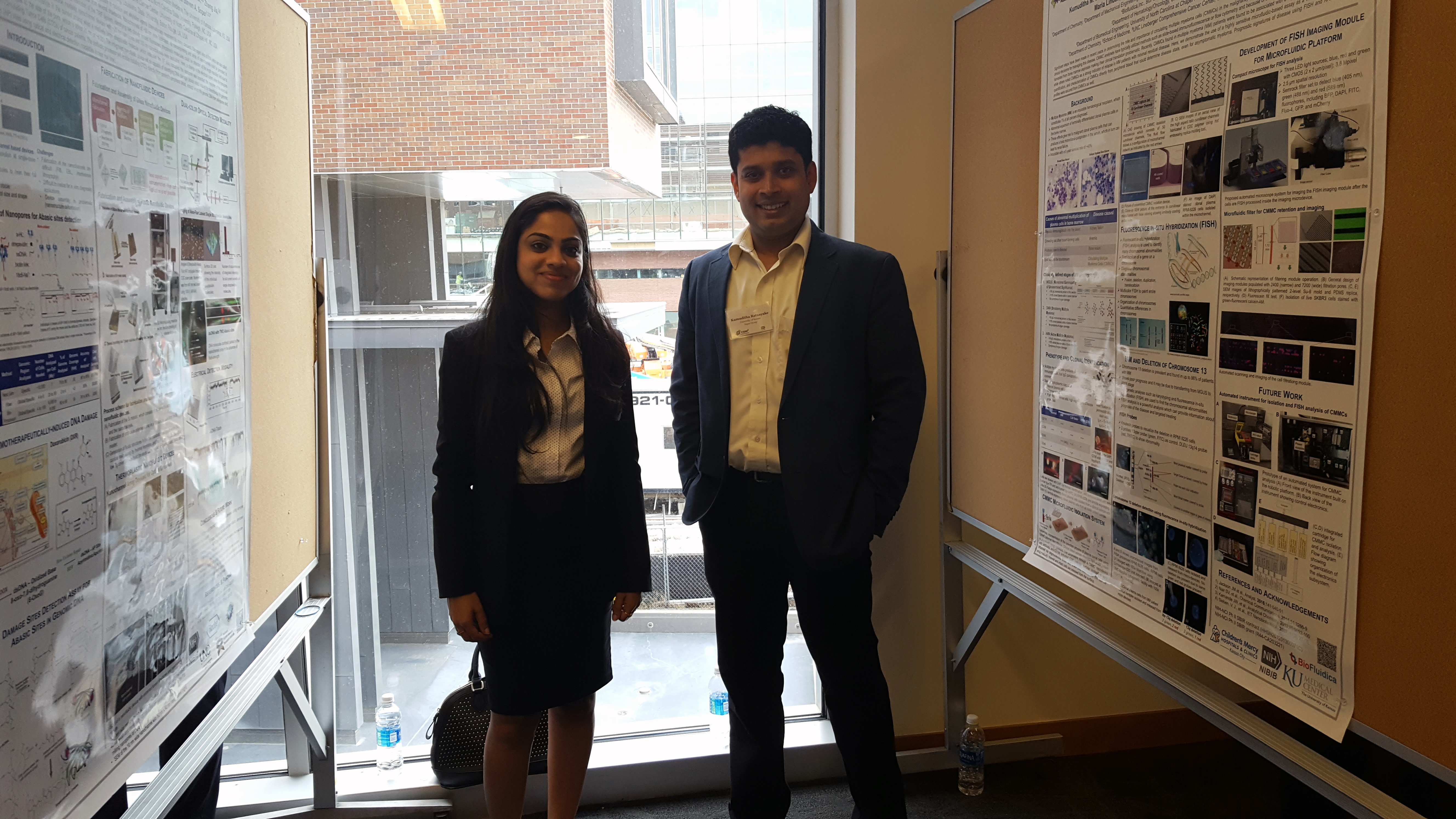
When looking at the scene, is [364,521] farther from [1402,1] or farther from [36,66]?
[1402,1]

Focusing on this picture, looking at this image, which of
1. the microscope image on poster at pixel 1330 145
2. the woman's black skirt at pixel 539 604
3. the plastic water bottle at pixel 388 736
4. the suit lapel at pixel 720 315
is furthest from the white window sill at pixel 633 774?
the microscope image on poster at pixel 1330 145

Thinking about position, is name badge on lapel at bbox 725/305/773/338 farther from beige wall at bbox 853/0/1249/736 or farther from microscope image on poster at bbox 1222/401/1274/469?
microscope image on poster at bbox 1222/401/1274/469

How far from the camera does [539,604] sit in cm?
179

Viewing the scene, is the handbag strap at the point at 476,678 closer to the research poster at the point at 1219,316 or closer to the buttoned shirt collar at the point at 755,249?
the buttoned shirt collar at the point at 755,249

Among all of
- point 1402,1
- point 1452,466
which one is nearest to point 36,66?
point 1402,1

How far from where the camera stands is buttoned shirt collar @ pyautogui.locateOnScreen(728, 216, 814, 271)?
194 cm

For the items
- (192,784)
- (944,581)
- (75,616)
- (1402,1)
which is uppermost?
(1402,1)

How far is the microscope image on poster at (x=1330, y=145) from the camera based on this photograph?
3.43 feet

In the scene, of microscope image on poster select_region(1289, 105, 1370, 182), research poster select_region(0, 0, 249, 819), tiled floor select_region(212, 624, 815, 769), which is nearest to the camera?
research poster select_region(0, 0, 249, 819)

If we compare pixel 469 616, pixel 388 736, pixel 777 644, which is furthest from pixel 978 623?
pixel 388 736

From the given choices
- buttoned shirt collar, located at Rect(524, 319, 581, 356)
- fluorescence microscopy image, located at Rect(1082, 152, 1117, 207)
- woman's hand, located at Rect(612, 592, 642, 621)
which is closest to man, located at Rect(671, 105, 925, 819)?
woman's hand, located at Rect(612, 592, 642, 621)

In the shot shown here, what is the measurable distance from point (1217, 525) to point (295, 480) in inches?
73.8

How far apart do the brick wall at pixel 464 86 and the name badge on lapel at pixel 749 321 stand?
2.67 feet

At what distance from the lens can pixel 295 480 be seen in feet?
6.12
